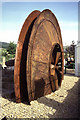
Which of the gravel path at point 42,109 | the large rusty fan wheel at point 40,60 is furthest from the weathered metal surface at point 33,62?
the gravel path at point 42,109

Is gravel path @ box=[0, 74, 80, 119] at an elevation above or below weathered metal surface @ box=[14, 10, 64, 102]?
below

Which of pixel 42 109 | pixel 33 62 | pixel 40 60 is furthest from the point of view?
pixel 40 60

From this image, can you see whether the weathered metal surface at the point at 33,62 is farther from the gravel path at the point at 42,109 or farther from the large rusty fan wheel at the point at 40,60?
the gravel path at the point at 42,109

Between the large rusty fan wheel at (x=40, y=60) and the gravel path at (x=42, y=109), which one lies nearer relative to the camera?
the gravel path at (x=42, y=109)

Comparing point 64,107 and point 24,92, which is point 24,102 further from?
point 64,107

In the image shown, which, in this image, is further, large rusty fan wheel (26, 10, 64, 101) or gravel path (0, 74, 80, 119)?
large rusty fan wheel (26, 10, 64, 101)

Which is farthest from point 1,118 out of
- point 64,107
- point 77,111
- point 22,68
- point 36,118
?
point 77,111

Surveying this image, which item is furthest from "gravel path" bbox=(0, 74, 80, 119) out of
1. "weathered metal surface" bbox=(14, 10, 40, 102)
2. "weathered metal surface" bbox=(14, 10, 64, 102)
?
"weathered metal surface" bbox=(14, 10, 40, 102)

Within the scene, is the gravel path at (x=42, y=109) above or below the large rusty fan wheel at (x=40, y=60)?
Result: below

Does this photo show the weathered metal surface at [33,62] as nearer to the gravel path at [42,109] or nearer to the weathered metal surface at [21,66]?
the weathered metal surface at [21,66]

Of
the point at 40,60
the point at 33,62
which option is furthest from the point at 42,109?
the point at 40,60

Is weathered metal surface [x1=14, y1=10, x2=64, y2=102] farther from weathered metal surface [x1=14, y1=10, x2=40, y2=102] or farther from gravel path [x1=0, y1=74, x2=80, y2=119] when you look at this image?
gravel path [x1=0, y1=74, x2=80, y2=119]

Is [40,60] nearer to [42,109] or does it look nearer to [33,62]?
[33,62]

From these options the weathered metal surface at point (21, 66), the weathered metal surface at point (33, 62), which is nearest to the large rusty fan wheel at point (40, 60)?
the weathered metal surface at point (33, 62)
